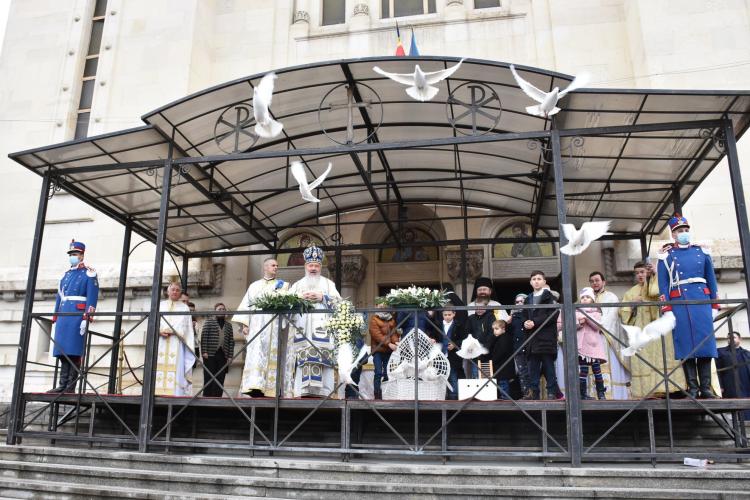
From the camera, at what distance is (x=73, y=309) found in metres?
A: 9.80

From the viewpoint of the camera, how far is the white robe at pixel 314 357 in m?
8.23

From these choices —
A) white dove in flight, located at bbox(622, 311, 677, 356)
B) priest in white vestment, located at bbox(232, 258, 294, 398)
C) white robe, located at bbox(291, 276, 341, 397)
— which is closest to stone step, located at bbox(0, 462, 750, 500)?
white dove in flight, located at bbox(622, 311, 677, 356)

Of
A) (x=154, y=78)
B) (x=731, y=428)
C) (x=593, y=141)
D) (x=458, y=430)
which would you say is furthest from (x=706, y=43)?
(x=154, y=78)

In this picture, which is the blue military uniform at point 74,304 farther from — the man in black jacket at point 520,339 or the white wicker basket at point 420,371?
the man in black jacket at point 520,339

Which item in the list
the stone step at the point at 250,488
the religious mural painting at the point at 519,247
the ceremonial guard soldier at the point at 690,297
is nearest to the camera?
the stone step at the point at 250,488

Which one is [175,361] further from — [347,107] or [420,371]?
[347,107]

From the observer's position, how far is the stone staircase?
6043 millimetres

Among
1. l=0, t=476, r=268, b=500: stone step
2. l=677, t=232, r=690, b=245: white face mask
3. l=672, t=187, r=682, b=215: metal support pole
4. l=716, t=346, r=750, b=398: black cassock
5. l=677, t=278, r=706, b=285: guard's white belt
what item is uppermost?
l=672, t=187, r=682, b=215: metal support pole

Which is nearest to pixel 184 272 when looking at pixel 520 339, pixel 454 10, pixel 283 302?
pixel 283 302

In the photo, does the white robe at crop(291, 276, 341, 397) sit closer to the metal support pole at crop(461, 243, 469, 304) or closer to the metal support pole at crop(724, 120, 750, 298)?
the metal support pole at crop(461, 243, 469, 304)

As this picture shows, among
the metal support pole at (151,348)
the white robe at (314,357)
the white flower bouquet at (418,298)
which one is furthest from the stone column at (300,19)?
the white flower bouquet at (418,298)

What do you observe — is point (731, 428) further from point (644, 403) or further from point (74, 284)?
point (74, 284)

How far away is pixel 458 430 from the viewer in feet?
27.5

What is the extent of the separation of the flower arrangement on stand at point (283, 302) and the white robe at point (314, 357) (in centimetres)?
24
